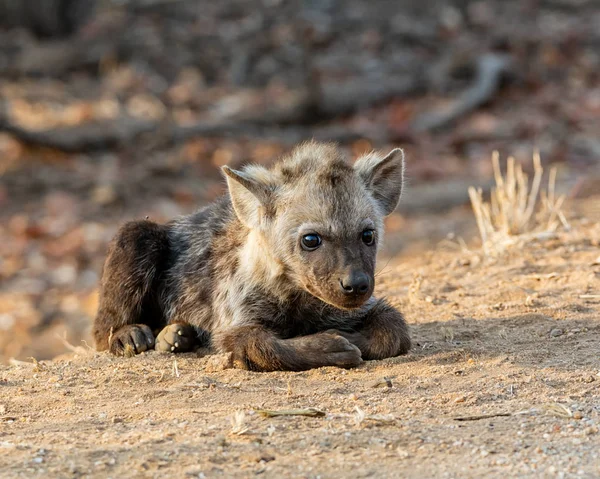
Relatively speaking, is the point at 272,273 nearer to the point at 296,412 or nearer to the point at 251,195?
the point at 251,195

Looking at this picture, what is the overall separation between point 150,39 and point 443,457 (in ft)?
44.0

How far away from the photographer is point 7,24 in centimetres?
1523

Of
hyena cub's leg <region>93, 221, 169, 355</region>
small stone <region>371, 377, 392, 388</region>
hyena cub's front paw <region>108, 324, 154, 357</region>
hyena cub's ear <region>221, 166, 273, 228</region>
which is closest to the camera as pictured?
small stone <region>371, 377, 392, 388</region>

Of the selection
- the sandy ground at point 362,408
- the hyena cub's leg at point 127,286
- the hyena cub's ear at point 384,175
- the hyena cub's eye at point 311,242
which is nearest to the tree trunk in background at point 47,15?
the hyena cub's leg at point 127,286

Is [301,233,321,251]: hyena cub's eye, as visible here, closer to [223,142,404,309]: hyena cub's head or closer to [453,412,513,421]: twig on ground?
[223,142,404,309]: hyena cub's head

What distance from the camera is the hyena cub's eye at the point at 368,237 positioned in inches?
181

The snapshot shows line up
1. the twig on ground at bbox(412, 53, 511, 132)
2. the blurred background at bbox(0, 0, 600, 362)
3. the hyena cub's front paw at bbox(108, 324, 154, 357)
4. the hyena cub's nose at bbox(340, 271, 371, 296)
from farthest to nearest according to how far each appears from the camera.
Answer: the twig on ground at bbox(412, 53, 511, 132) → the blurred background at bbox(0, 0, 600, 362) → the hyena cub's front paw at bbox(108, 324, 154, 357) → the hyena cub's nose at bbox(340, 271, 371, 296)

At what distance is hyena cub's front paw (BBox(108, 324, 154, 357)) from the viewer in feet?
16.8

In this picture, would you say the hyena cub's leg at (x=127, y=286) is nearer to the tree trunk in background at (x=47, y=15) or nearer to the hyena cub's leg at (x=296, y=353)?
the hyena cub's leg at (x=296, y=353)

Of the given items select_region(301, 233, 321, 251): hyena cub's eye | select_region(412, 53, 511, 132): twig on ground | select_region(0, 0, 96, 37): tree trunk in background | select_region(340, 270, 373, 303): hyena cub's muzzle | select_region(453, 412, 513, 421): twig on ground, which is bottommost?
select_region(453, 412, 513, 421): twig on ground

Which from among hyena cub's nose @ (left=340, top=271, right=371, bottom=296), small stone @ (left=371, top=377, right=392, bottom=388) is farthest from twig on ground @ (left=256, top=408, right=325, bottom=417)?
hyena cub's nose @ (left=340, top=271, right=371, bottom=296)

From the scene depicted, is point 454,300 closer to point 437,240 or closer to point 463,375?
point 463,375

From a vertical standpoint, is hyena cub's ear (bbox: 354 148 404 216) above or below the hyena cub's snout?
above

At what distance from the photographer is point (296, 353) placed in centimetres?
453
